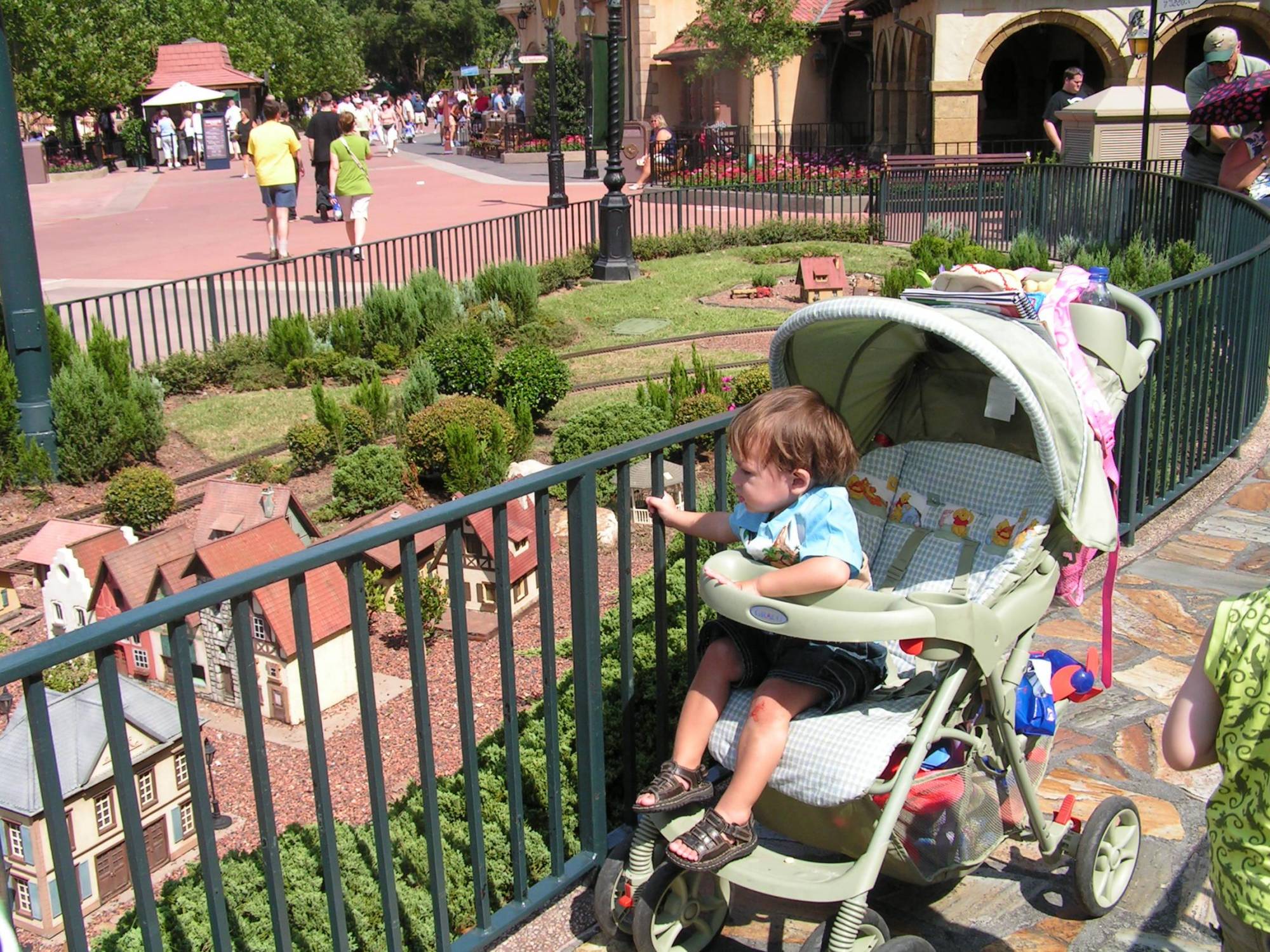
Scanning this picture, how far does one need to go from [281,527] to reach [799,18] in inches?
1239

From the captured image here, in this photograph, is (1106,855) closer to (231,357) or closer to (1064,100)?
(231,357)

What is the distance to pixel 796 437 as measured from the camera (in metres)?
2.81

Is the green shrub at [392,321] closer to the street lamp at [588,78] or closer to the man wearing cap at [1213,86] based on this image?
the man wearing cap at [1213,86]

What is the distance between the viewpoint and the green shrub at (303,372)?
11555 mm

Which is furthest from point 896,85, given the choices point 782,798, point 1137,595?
point 782,798

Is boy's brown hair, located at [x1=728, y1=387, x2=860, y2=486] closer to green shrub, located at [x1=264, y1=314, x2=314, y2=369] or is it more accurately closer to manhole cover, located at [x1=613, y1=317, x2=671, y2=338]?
green shrub, located at [x1=264, y1=314, x2=314, y2=369]

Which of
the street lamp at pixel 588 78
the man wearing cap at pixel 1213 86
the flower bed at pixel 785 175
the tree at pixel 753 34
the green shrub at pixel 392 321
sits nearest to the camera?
the man wearing cap at pixel 1213 86

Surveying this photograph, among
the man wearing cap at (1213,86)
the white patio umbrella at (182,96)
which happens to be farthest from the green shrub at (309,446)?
the white patio umbrella at (182,96)

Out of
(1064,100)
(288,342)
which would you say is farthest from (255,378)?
(1064,100)

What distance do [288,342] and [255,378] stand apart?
441mm

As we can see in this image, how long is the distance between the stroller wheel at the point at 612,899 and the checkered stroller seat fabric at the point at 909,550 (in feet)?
1.31

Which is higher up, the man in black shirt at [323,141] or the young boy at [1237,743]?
the man in black shirt at [323,141]

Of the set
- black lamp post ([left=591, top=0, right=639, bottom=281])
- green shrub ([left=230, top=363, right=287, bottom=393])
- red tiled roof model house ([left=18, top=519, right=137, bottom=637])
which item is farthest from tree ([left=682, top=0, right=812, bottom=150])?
red tiled roof model house ([left=18, top=519, right=137, bottom=637])

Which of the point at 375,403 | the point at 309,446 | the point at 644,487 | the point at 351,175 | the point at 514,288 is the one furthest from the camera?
the point at 351,175
